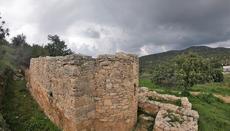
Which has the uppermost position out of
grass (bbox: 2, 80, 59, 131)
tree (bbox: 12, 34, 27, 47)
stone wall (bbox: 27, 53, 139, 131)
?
tree (bbox: 12, 34, 27, 47)

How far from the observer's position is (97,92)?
8.96 m

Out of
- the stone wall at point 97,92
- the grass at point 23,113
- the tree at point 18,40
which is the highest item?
the tree at point 18,40

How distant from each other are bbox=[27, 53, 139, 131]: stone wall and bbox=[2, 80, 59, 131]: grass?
1901 millimetres

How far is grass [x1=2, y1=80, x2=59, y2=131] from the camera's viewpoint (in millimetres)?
11164

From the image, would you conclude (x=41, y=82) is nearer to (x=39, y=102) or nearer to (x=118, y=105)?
(x=39, y=102)

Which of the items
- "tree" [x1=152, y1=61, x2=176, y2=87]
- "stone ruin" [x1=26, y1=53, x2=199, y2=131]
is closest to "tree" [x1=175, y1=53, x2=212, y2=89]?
"tree" [x1=152, y1=61, x2=176, y2=87]

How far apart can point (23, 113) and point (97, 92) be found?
5423mm

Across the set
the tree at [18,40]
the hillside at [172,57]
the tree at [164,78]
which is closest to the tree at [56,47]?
the tree at [18,40]

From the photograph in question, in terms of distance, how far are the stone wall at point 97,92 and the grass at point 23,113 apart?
6.24ft

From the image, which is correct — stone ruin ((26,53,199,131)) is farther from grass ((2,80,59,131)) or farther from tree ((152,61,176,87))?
tree ((152,61,176,87))

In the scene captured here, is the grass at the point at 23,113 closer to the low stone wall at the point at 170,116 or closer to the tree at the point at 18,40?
the low stone wall at the point at 170,116

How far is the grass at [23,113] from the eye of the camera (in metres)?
11.2

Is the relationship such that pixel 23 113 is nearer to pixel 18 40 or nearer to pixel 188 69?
pixel 188 69

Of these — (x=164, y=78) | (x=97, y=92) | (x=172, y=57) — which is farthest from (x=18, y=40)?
(x=172, y=57)
